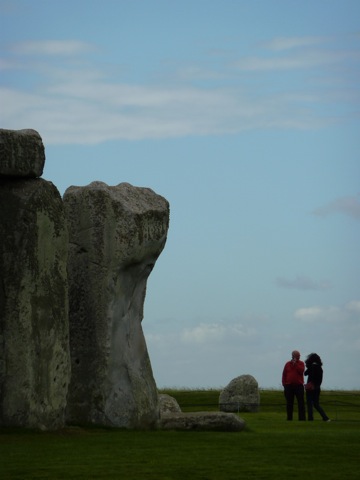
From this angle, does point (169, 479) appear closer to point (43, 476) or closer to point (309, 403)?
point (43, 476)

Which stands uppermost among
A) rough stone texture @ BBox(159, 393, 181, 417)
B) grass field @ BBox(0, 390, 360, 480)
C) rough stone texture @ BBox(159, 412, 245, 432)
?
rough stone texture @ BBox(159, 393, 181, 417)

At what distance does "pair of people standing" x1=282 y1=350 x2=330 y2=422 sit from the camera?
33406 mm

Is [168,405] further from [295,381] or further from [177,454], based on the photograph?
[177,454]

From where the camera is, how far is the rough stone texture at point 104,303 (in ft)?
84.6

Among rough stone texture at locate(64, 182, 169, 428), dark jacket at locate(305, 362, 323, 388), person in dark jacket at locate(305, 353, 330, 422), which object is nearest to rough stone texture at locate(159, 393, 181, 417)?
person in dark jacket at locate(305, 353, 330, 422)

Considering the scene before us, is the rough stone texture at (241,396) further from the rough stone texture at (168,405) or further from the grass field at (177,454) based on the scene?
the grass field at (177,454)

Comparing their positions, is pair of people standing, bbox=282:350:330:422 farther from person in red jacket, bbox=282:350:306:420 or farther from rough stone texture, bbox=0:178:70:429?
rough stone texture, bbox=0:178:70:429

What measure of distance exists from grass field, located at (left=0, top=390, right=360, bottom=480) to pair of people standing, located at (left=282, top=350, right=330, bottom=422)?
240 inches

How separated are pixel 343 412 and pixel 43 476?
2221 cm

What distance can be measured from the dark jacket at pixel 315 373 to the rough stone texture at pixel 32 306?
11.6m

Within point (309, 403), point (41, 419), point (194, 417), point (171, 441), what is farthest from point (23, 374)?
point (309, 403)

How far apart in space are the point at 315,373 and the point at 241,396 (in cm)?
614

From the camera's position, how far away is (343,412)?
3844 centimetres

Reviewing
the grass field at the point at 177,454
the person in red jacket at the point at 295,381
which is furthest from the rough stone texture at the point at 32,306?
the person in red jacket at the point at 295,381
